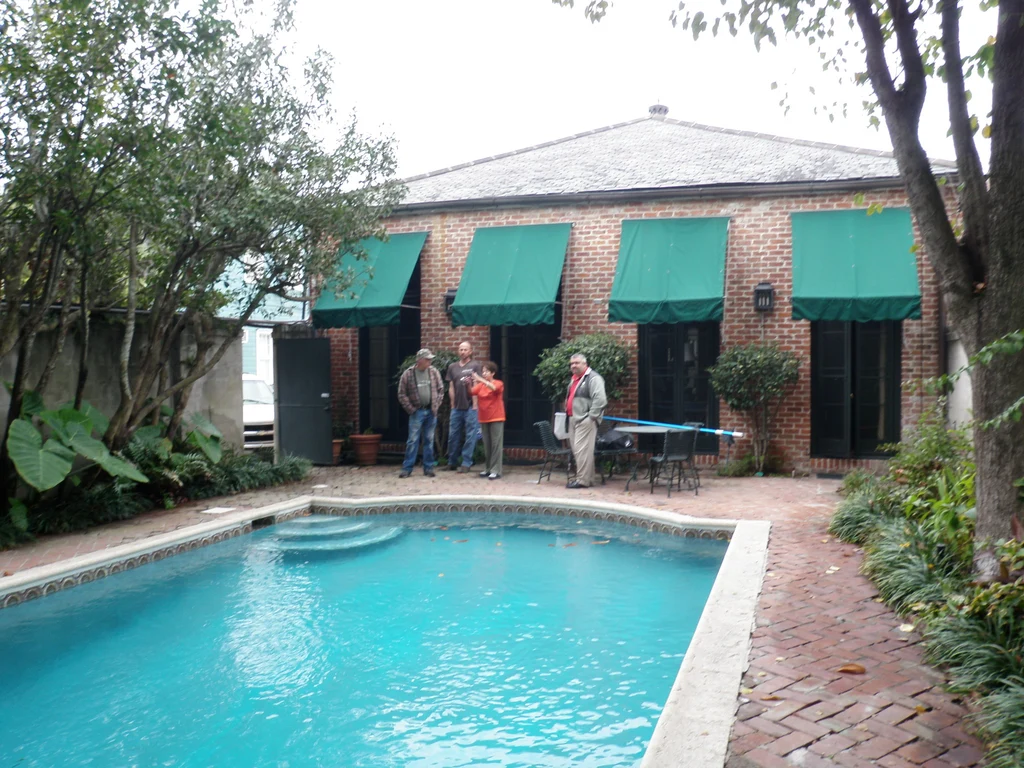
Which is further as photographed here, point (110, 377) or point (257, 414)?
point (257, 414)

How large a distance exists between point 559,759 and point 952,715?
172 cm

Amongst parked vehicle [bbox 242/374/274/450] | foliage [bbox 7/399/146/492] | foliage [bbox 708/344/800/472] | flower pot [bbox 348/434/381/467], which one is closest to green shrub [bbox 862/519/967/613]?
foliage [bbox 708/344/800/472]

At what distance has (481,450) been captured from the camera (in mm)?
12031

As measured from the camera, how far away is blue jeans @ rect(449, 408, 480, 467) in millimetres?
11367

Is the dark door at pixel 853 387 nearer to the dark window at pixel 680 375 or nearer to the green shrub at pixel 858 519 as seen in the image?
the dark window at pixel 680 375

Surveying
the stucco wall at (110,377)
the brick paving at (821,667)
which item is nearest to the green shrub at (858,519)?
the brick paving at (821,667)

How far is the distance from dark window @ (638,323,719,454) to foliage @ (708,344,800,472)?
596 mm

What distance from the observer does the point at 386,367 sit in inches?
527

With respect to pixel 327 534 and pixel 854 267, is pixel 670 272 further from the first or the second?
pixel 327 534

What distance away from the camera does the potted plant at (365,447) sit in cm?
1259

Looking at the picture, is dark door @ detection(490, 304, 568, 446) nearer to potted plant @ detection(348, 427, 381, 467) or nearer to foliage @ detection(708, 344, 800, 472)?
potted plant @ detection(348, 427, 381, 467)

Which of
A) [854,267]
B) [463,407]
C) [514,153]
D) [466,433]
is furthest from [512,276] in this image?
[854,267]

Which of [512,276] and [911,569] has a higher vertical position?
[512,276]

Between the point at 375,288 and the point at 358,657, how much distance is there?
Answer: 24.4 feet
